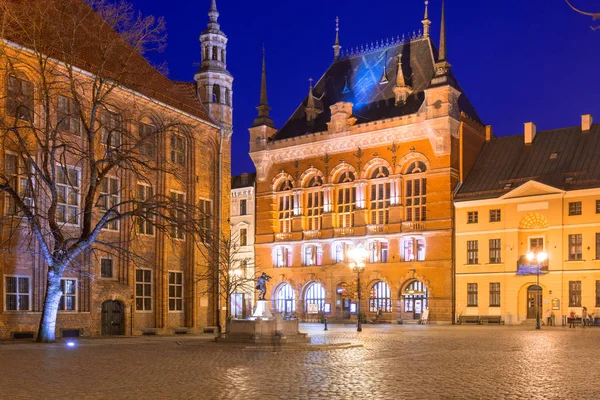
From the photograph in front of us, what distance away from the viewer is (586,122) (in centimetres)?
5588

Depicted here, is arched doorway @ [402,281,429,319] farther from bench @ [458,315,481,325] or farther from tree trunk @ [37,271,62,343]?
tree trunk @ [37,271,62,343]

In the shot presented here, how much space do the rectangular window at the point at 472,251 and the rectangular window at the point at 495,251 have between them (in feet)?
3.56

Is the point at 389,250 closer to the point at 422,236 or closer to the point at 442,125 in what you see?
the point at 422,236

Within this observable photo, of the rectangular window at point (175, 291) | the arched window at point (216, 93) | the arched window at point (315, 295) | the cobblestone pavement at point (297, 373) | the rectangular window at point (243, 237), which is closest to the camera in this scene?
the cobblestone pavement at point (297, 373)

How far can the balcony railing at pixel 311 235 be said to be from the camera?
63.5 m

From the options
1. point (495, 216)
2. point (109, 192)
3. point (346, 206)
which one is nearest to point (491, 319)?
point (495, 216)

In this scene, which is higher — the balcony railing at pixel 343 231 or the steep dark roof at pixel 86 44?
the steep dark roof at pixel 86 44

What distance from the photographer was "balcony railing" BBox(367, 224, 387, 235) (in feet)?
195

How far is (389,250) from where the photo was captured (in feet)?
194

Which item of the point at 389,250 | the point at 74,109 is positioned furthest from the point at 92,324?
the point at 389,250

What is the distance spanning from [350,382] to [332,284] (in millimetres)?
48200

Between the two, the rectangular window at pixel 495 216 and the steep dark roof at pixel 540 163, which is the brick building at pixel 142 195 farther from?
the steep dark roof at pixel 540 163

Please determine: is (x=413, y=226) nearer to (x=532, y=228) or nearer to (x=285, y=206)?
(x=532, y=228)

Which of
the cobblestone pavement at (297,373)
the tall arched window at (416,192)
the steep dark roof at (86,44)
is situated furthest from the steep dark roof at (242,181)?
the cobblestone pavement at (297,373)
